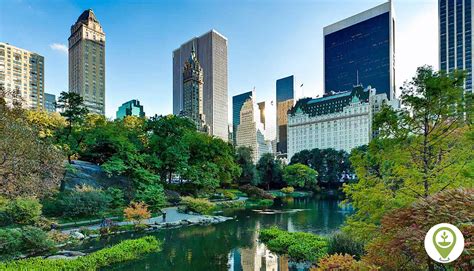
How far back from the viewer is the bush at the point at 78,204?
1589 centimetres

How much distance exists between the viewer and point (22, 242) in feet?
34.1

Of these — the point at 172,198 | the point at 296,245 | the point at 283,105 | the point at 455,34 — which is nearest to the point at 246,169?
the point at 172,198

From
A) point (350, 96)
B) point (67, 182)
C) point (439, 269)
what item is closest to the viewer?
point (439, 269)

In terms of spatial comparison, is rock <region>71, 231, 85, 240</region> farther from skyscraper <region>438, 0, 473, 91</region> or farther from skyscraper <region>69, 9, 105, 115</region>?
skyscraper <region>438, 0, 473, 91</region>

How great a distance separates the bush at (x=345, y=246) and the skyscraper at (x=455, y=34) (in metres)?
94.3

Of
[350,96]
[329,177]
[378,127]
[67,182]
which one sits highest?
[350,96]

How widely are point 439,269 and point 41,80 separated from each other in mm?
96350

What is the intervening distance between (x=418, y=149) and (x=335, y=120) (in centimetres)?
7835

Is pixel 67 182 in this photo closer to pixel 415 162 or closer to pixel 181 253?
pixel 181 253

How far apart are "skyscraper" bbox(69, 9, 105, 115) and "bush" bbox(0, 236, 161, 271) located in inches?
3378

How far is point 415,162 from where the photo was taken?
7.37m

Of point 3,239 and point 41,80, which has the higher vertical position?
point 41,80

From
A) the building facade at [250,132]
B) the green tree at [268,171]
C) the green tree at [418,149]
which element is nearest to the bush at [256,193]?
the green tree at [268,171]

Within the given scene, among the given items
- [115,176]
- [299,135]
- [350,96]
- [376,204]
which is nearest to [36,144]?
[376,204]
